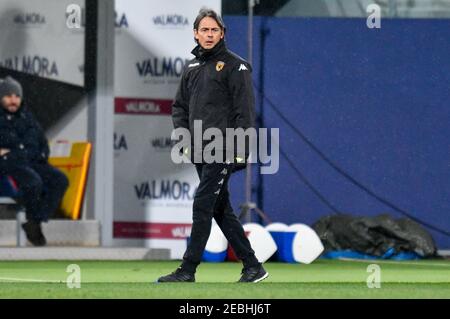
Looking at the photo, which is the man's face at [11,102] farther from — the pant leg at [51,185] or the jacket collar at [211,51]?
the jacket collar at [211,51]

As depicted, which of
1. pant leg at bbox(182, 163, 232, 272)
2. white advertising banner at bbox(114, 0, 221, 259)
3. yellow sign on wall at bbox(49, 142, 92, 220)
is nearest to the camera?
pant leg at bbox(182, 163, 232, 272)

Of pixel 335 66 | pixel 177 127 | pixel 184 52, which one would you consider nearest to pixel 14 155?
pixel 184 52

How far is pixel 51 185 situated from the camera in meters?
15.9

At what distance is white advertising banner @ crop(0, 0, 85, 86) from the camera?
56.4 feet

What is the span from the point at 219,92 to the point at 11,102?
592cm

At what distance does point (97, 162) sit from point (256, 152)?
2.01m

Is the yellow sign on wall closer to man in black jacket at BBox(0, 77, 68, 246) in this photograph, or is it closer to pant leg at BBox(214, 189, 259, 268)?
man in black jacket at BBox(0, 77, 68, 246)

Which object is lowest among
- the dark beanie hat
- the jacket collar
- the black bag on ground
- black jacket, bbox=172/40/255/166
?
the black bag on ground

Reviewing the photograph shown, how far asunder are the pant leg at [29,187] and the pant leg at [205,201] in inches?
219

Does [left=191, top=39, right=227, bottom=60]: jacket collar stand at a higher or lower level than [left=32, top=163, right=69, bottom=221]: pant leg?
higher

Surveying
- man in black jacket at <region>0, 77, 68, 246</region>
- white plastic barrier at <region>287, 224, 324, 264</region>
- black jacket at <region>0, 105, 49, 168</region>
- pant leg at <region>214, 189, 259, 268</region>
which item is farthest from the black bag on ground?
pant leg at <region>214, 189, 259, 268</region>

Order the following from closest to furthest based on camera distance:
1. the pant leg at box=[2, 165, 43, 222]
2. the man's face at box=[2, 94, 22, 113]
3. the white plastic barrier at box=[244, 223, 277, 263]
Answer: the white plastic barrier at box=[244, 223, 277, 263] → the pant leg at box=[2, 165, 43, 222] → the man's face at box=[2, 94, 22, 113]

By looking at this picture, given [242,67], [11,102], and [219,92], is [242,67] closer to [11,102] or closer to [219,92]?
[219,92]
